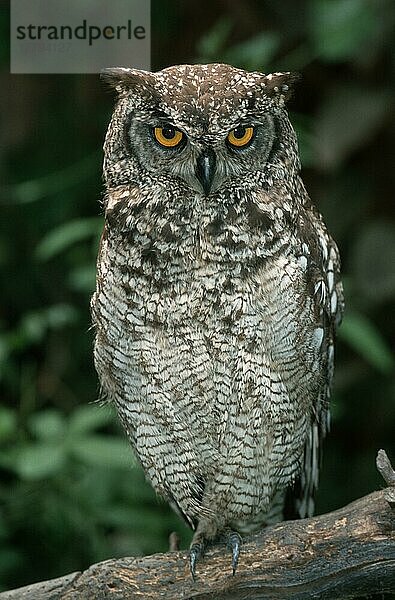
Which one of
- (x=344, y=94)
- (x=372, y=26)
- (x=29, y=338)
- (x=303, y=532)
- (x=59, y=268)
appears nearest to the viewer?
(x=303, y=532)

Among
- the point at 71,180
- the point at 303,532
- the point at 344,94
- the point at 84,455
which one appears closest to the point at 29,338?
the point at 84,455

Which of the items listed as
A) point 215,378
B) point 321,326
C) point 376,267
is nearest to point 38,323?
point 215,378

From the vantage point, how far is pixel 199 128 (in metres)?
1.64

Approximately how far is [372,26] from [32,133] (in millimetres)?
1227

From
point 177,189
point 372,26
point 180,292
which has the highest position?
point 372,26

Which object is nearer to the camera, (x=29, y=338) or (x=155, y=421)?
(x=155, y=421)

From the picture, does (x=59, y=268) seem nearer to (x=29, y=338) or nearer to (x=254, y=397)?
(x=29, y=338)

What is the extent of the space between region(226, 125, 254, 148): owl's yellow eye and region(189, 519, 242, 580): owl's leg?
0.78 metres

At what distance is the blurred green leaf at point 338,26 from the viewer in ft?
8.47

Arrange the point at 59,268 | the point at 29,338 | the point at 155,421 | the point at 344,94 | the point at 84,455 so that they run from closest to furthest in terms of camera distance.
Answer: the point at 155,421 < the point at 84,455 < the point at 29,338 < the point at 344,94 < the point at 59,268

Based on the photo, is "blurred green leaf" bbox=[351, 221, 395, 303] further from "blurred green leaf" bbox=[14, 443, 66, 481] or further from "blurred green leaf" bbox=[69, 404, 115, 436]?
"blurred green leaf" bbox=[14, 443, 66, 481]

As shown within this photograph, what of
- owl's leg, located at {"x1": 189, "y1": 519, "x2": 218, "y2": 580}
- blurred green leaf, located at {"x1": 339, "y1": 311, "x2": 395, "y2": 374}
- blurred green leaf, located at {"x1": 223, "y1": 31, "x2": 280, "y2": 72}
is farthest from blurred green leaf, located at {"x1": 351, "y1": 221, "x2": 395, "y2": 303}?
owl's leg, located at {"x1": 189, "y1": 519, "x2": 218, "y2": 580}

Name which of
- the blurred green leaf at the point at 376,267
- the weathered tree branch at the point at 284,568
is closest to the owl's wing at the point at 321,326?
the weathered tree branch at the point at 284,568

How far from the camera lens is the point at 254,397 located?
6.07ft
